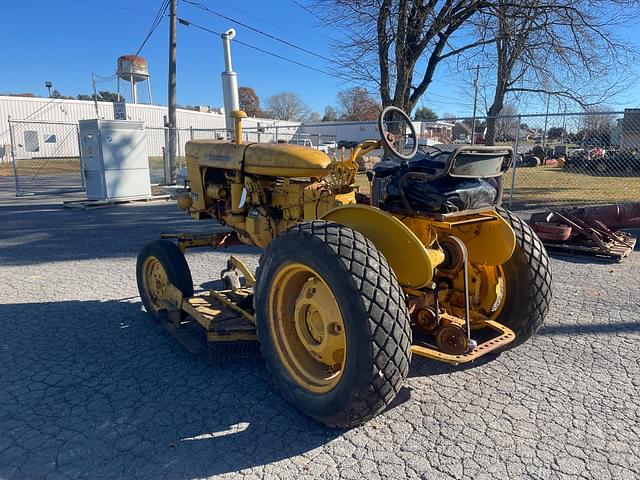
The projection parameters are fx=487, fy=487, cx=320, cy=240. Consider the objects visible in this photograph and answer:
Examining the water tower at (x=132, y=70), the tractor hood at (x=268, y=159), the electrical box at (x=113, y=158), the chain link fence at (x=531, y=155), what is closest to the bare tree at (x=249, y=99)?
the water tower at (x=132, y=70)

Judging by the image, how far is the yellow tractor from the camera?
7.97 feet

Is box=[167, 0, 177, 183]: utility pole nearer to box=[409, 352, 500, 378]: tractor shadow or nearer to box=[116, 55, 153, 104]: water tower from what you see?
box=[409, 352, 500, 378]: tractor shadow

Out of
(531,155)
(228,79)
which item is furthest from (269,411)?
(531,155)

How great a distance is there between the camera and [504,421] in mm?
2793

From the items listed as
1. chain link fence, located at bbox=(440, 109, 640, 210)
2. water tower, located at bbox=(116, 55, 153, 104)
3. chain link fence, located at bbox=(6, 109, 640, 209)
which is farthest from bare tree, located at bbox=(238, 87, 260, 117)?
chain link fence, located at bbox=(440, 109, 640, 210)

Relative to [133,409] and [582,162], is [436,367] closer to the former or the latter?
[133,409]

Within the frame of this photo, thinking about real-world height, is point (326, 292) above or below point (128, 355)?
above

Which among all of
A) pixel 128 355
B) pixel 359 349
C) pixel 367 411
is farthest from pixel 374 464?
pixel 128 355

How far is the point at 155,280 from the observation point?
4352 millimetres

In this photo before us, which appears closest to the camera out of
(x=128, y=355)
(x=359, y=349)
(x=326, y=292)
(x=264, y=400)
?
(x=359, y=349)

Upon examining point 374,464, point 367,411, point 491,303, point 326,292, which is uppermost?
point 326,292

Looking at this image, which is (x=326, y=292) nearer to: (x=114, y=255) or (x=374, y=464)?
(x=374, y=464)

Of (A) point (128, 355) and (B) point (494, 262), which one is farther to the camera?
(A) point (128, 355)

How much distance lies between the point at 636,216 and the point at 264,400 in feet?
22.0
